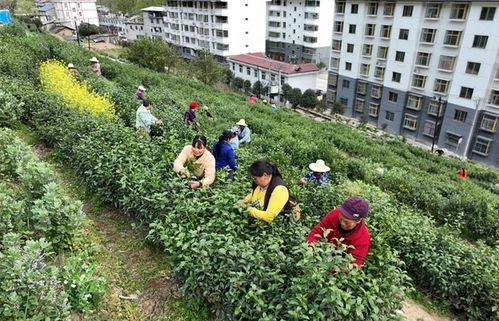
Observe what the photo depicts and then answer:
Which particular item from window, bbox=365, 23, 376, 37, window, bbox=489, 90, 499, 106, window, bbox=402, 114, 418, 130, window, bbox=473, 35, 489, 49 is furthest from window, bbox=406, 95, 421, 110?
window, bbox=365, 23, 376, 37

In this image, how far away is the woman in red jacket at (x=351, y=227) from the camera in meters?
3.84

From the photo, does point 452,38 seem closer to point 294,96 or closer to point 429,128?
point 429,128

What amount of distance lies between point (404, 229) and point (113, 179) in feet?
17.8

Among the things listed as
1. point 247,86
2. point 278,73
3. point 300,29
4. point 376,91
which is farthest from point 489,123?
point 300,29

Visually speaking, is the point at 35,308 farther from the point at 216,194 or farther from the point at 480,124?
the point at 480,124

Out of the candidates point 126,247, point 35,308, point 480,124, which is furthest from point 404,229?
point 480,124

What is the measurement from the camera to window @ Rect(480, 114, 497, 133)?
2924cm

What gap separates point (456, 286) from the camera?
5672 millimetres

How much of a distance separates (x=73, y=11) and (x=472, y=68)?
296ft

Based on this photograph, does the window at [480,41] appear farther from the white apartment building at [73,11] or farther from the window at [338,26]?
the white apartment building at [73,11]

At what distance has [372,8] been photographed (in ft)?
118

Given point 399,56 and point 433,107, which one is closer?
point 433,107

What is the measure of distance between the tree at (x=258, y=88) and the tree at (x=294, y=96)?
5.56 m

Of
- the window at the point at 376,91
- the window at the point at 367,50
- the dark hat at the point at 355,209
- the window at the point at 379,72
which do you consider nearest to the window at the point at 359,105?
the window at the point at 376,91
